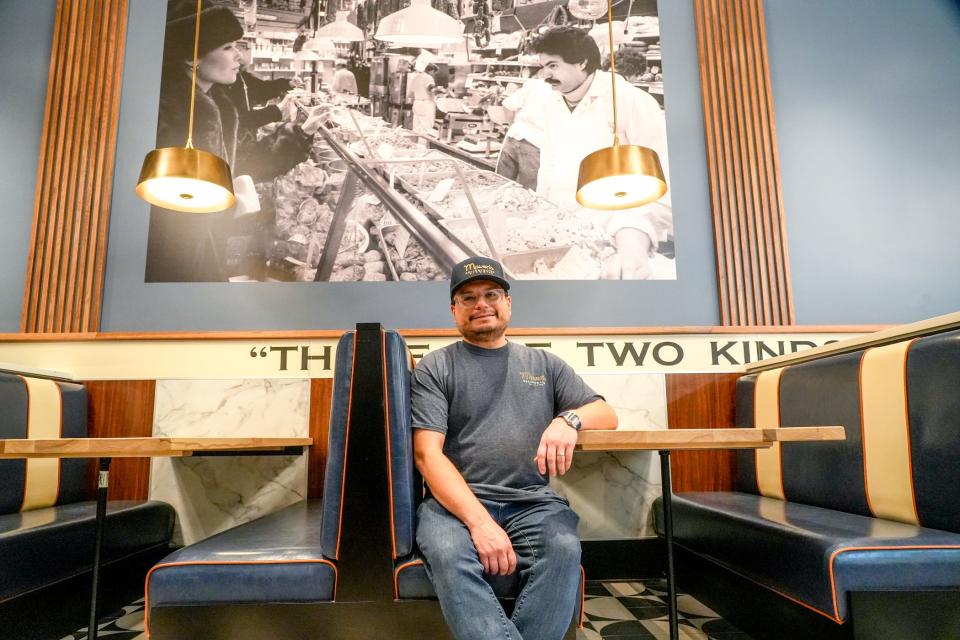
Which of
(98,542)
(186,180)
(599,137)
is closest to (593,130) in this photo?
(599,137)

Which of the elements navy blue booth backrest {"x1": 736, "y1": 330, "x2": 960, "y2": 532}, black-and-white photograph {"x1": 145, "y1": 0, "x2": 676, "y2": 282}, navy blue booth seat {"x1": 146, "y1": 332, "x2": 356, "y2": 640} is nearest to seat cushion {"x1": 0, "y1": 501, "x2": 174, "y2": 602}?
navy blue booth seat {"x1": 146, "y1": 332, "x2": 356, "y2": 640}

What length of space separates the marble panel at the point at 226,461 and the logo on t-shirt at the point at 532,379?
1.58 metres

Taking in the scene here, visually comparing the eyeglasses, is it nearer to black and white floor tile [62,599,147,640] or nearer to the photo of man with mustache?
the photo of man with mustache

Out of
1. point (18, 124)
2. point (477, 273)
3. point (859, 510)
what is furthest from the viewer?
point (18, 124)

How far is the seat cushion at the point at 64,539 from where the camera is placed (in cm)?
179

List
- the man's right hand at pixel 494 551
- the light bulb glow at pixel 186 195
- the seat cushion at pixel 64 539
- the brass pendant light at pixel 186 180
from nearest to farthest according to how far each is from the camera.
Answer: the man's right hand at pixel 494 551 < the seat cushion at pixel 64 539 < the brass pendant light at pixel 186 180 < the light bulb glow at pixel 186 195

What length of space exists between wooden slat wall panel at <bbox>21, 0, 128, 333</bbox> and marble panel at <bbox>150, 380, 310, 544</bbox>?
0.78m

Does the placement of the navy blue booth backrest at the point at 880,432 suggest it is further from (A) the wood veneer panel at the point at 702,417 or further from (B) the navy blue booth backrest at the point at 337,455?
(B) the navy blue booth backrest at the point at 337,455

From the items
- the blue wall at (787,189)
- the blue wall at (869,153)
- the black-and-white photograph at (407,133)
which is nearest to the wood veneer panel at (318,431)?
the blue wall at (787,189)

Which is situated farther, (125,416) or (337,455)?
(125,416)

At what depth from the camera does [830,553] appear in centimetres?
150

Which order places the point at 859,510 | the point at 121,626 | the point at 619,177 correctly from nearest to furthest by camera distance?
1. the point at 859,510
2. the point at 121,626
3. the point at 619,177

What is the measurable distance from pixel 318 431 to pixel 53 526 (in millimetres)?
1183

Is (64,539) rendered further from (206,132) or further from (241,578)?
(206,132)
